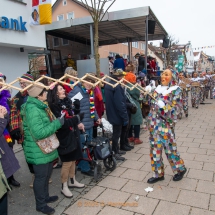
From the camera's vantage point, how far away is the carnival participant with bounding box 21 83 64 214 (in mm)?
2732

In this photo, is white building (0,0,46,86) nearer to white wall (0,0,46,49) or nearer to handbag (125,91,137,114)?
white wall (0,0,46,49)

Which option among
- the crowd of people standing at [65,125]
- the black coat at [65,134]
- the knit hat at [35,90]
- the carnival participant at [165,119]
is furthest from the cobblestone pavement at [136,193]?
the knit hat at [35,90]

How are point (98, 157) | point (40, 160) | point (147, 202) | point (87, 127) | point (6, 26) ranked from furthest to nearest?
point (6, 26) < point (87, 127) < point (98, 157) < point (147, 202) < point (40, 160)

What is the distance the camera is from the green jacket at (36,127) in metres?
2.72

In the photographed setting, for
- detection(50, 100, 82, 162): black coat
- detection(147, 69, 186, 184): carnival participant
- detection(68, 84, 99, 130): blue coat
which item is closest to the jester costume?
detection(147, 69, 186, 184): carnival participant

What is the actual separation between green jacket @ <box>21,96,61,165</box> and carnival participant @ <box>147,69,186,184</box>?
1559mm

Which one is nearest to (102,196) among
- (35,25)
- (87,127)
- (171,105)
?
(87,127)

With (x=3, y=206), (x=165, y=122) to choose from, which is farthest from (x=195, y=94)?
(x=3, y=206)

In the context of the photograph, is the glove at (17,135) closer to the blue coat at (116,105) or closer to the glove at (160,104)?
the blue coat at (116,105)

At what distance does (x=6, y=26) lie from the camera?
8109 mm

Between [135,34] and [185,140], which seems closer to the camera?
[185,140]

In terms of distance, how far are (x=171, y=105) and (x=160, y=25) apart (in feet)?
27.7

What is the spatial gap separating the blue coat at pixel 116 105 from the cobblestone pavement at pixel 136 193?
92cm

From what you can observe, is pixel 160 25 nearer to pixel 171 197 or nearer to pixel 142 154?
pixel 142 154
